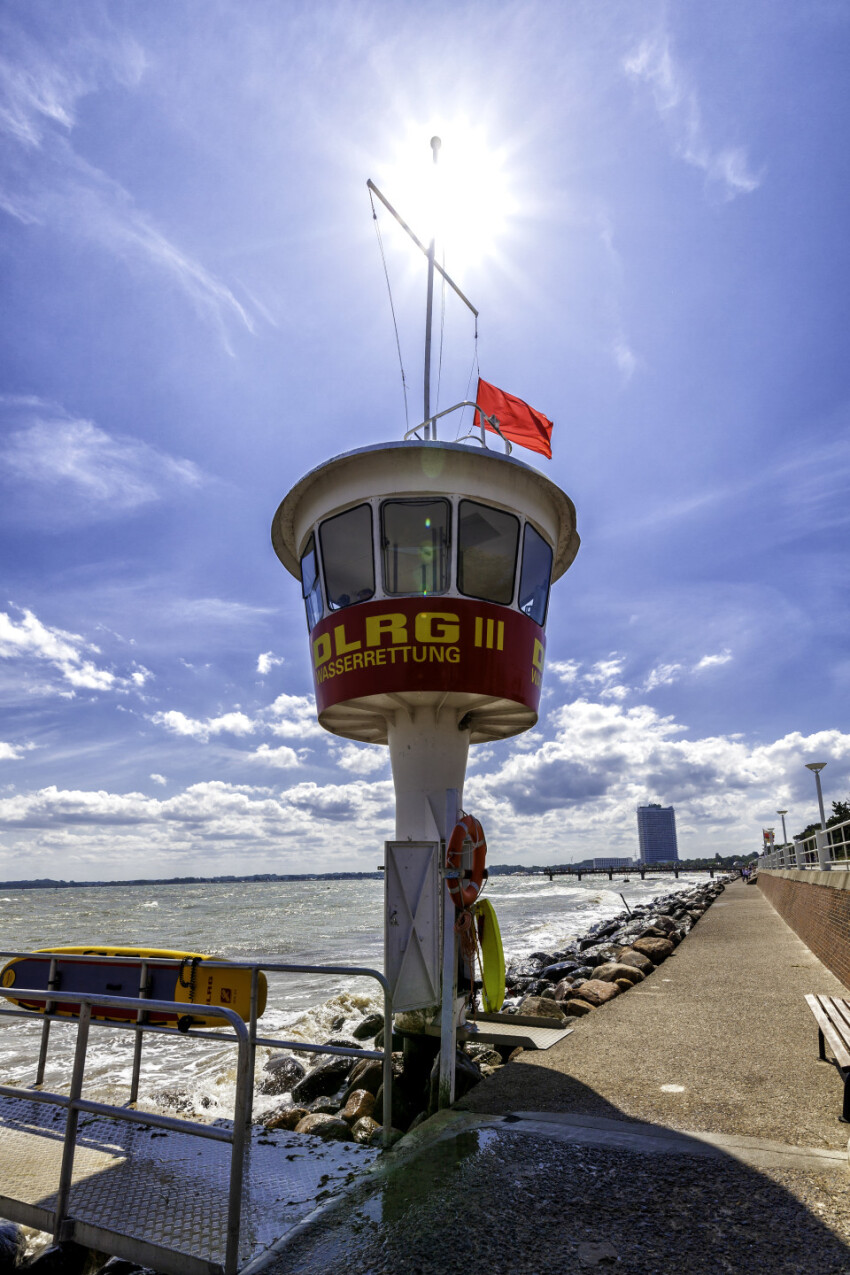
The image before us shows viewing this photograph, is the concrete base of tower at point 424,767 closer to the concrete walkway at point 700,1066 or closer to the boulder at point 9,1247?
the concrete walkway at point 700,1066

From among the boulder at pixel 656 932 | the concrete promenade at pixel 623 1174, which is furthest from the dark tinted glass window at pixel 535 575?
the boulder at pixel 656 932

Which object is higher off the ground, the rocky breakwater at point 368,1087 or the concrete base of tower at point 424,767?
the concrete base of tower at point 424,767

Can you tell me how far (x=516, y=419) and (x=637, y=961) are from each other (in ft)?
31.9

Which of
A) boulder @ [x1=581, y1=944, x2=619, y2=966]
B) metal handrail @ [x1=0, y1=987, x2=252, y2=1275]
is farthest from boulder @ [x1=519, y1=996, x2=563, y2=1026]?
boulder @ [x1=581, y1=944, x2=619, y2=966]

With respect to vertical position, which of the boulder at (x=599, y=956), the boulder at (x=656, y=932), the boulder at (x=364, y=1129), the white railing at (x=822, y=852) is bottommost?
the boulder at (x=599, y=956)

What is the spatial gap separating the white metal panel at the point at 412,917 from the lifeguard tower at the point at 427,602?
3 centimetres

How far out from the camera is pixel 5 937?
122 ft

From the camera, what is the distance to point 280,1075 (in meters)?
10.1

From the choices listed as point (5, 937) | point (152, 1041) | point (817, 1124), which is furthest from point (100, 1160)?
point (5, 937)

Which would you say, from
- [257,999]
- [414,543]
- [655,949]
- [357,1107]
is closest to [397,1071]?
[357,1107]

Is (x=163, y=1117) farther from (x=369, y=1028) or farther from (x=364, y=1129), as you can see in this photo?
(x=369, y=1028)

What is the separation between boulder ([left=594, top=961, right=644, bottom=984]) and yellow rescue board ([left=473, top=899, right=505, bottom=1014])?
4.49 m

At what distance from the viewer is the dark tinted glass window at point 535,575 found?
8961 millimetres

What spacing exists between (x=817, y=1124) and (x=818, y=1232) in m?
1.81
